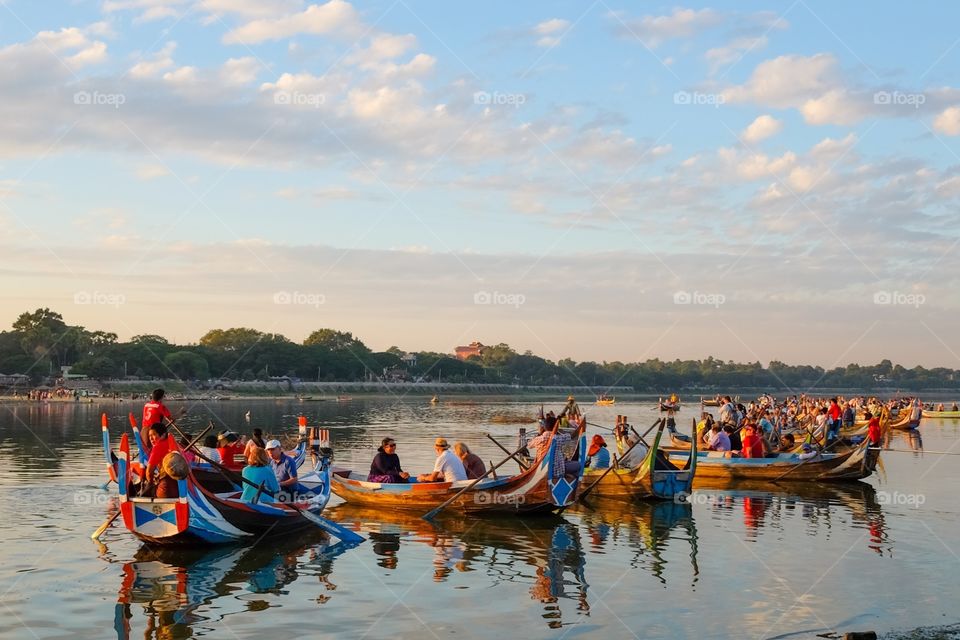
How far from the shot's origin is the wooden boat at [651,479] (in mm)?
23844

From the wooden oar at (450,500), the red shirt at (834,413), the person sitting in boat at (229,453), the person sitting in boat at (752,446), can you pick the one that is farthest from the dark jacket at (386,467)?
the red shirt at (834,413)

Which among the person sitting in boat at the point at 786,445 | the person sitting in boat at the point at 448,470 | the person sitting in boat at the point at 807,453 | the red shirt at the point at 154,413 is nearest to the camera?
the red shirt at the point at 154,413

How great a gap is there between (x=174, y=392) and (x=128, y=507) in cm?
11543

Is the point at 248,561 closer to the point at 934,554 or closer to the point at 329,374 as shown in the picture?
the point at 934,554

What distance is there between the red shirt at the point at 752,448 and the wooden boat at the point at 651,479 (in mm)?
5443

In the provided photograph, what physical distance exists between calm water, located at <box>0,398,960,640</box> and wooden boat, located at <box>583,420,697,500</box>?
57 cm

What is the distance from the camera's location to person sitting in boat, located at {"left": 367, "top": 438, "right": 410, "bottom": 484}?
22.2 metres

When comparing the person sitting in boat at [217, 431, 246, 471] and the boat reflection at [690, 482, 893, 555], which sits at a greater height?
the person sitting in boat at [217, 431, 246, 471]

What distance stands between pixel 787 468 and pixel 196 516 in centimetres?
1893

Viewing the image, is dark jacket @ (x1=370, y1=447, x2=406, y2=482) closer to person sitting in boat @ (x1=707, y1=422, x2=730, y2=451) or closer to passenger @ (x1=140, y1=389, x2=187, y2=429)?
passenger @ (x1=140, y1=389, x2=187, y2=429)

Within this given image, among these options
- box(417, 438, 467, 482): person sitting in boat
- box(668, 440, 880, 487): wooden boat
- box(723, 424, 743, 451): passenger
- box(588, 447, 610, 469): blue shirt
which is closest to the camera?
box(417, 438, 467, 482): person sitting in boat

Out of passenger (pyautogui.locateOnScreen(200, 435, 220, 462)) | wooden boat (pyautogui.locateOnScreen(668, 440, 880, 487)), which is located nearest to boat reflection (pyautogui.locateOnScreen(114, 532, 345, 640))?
passenger (pyautogui.locateOnScreen(200, 435, 220, 462))

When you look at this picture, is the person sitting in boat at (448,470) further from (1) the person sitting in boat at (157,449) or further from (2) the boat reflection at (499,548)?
(1) the person sitting in boat at (157,449)

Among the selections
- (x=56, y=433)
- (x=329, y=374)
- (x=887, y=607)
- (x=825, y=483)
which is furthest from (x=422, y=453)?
(x=329, y=374)
